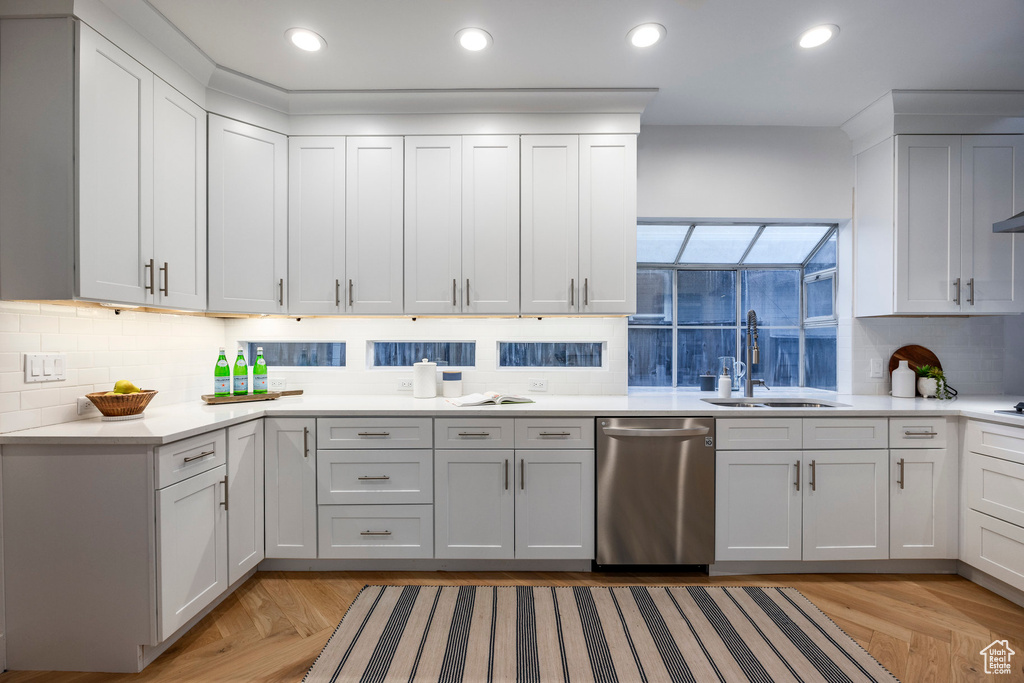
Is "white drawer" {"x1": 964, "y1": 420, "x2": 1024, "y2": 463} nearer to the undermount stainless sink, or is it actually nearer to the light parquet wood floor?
the undermount stainless sink

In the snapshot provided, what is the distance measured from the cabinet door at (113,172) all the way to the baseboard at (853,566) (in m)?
3.28

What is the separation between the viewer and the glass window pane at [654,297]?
3482 millimetres

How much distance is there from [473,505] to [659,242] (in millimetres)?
2170

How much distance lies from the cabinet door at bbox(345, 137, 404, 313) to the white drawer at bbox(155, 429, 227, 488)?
1027 mm

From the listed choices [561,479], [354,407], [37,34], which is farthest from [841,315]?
[37,34]

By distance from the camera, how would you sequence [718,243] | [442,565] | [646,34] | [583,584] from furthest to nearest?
[718,243] → [442,565] → [583,584] → [646,34]

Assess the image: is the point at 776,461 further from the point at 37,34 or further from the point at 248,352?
the point at 37,34

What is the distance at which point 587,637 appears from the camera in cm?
204

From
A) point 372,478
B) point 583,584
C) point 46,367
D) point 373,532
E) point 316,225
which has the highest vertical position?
point 316,225

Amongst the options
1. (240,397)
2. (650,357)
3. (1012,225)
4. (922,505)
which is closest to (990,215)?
(1012,225)

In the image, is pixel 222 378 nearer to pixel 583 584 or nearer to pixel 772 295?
pixel 583 584

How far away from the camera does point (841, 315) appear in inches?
130

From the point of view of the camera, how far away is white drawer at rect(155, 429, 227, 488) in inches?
72.9

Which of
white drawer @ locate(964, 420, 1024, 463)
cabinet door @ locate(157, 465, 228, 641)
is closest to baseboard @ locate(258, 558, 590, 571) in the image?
cabinet door @ locate(157, 465, 228, 641)
